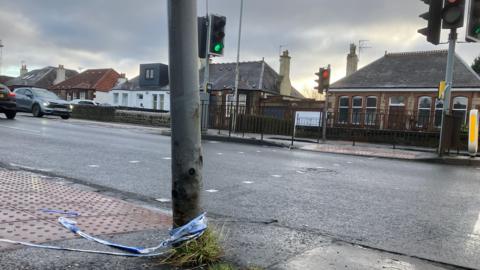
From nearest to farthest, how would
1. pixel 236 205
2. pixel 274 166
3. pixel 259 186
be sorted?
pixel 236 205 < pixel 259 186 < pixel 274 166

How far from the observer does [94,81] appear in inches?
2367

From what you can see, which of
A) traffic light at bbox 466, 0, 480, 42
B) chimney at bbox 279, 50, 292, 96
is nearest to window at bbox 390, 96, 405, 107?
chimney at bbox 279, 50, 292, 96

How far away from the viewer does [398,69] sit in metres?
34.3

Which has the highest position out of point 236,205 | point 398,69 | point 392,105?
point 398,69

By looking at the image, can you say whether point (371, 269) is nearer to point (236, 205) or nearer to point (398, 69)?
point (236, 205)

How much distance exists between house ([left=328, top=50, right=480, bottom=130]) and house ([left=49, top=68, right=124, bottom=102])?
35.8 meters

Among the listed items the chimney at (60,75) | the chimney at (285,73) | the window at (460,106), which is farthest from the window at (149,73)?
the window at (460,106)

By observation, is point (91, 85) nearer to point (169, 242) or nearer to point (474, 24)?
point (474, 24)

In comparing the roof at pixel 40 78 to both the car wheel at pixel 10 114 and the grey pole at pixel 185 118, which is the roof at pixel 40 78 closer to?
the car wheel at pixel 10 114

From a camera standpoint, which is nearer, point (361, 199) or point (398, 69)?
point (361, 199)

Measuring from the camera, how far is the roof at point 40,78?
67.2 metres

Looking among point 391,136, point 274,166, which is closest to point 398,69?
point 391,136

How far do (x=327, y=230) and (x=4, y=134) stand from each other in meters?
11.7

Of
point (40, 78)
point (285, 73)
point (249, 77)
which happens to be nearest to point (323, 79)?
point (249, 77)
